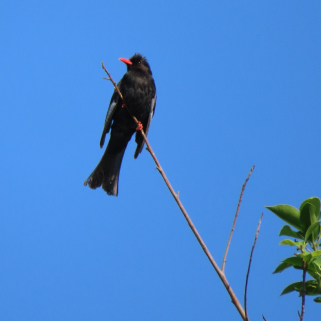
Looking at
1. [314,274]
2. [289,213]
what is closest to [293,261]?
[314,274]

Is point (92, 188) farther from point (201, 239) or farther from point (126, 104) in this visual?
point (201, 239)

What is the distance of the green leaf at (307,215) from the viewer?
6.90 feet

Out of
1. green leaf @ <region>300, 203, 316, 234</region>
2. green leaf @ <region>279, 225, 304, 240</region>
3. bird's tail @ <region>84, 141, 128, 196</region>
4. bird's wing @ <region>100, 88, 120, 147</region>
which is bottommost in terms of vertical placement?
green leaf @ <region>279, 225, 304, 240</region>

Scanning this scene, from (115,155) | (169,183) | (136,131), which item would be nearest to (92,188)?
(115,155)

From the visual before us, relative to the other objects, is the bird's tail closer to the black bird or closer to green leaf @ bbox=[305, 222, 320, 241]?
the black bird

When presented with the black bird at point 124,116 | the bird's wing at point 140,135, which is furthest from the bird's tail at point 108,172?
the bird's wing at point 140,135

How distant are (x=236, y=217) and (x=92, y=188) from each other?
13.6 feet

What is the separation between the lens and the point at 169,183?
258 centimetres

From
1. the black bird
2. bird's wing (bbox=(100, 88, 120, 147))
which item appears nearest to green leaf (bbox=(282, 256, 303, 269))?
the black bird

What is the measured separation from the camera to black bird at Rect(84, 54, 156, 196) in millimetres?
6080

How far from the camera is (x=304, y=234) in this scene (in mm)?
2172

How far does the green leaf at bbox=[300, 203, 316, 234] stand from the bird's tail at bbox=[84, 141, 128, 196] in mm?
4194

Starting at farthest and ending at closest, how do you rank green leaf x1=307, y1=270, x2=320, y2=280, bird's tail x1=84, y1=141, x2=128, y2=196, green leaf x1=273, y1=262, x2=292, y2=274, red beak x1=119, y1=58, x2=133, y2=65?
red beak x1=119, y1=58, x2=133, y2=65 < bird's tail x1=84, y1=141, x2=128, y2=196 < green leaf x1=273, y1=262, x2=292, y2=274 < green leaf x1=307, y1=270, x2=320, y2=280

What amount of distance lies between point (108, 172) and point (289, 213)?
4389 millimetres
